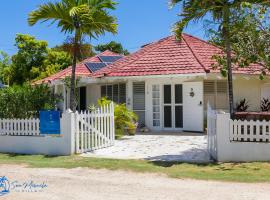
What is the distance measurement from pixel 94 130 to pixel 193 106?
655 centimetres

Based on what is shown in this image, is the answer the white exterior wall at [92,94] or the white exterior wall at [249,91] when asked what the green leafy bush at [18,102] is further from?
the white exterior wall at [249,91]

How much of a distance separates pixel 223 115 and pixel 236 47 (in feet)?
7.53

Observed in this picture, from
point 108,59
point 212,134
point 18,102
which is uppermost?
point 108,59

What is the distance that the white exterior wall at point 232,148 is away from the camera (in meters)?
11.3

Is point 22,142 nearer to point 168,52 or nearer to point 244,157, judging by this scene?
point 244,157

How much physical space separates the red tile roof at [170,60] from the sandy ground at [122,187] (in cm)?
1009

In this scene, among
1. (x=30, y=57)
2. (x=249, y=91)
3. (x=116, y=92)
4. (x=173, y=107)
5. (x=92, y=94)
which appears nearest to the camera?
(x=173, y=107)

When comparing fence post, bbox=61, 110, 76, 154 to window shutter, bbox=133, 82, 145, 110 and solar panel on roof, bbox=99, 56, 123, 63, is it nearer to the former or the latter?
window shutter, bbox=133, 82, 145, 110

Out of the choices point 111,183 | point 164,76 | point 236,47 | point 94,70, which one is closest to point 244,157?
point 236,47

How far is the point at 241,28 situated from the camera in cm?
1223

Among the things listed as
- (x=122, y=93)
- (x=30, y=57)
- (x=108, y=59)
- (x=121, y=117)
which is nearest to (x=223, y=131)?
(x=121, y=117)

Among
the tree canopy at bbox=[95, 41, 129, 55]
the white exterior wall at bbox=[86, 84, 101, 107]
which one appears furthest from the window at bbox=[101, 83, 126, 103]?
the tree canopy at bbox=[95, 41, 129, 55]

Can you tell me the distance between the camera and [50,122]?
1327 centimetres

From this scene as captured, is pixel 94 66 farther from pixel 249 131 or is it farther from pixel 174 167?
pixel 174 167
